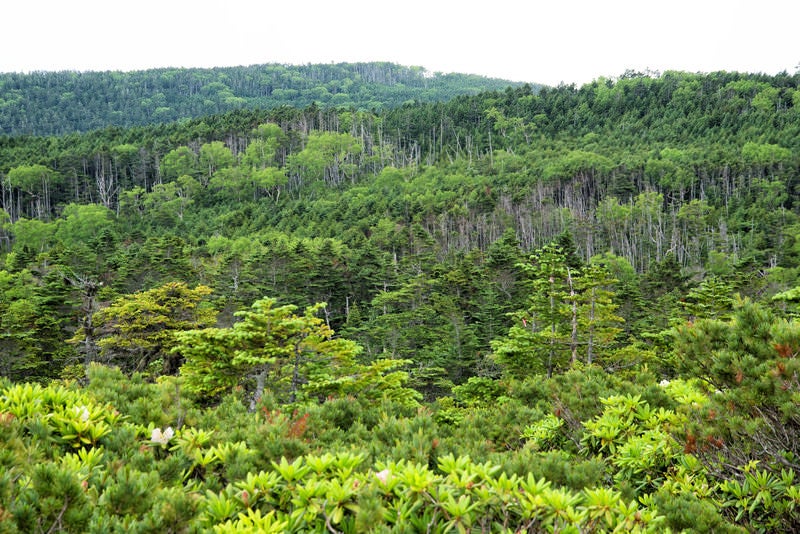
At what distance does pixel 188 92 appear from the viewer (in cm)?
14838

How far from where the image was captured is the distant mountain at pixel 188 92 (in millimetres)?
123125

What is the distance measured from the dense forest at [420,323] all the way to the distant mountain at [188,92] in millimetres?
50398

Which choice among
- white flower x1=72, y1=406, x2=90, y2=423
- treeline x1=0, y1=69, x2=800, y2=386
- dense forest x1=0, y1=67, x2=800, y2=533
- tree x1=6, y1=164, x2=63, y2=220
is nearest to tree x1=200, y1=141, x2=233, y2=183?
treeline x1=0, y1=69, x2=800, y2=386

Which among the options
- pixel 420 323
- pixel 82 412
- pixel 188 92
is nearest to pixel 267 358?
pixel 82 412

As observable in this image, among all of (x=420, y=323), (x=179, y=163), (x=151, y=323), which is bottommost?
(x=420, y=323)

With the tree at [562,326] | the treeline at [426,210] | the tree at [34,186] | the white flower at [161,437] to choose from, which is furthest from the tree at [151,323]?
the tree at [34,186]

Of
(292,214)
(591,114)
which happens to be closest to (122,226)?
(292,214)

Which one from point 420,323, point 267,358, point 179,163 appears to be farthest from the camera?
point 179,163

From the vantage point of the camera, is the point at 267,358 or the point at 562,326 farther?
the point at 562,326

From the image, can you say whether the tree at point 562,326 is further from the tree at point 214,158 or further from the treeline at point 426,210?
the tree at point 214,158

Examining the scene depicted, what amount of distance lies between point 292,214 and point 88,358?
1693 inches

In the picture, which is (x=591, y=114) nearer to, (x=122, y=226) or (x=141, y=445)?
(x=122, y=226)

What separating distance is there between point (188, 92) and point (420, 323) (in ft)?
484

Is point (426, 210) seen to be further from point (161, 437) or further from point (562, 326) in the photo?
point (161, 437)
